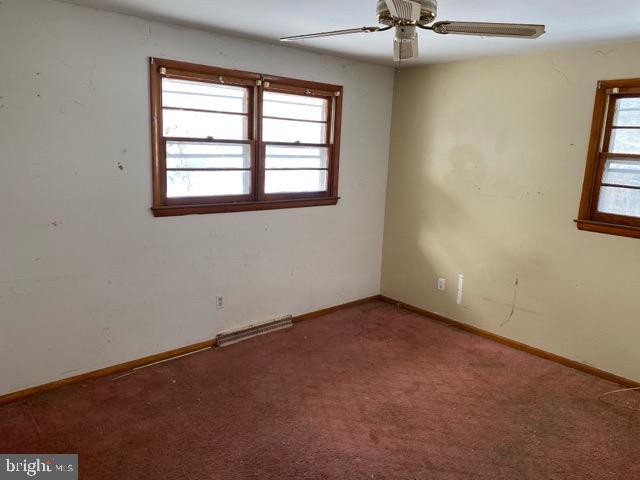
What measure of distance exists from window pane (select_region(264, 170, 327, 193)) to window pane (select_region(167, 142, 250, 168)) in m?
0.28

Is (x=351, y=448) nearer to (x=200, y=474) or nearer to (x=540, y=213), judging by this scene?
(x=200, y=474)

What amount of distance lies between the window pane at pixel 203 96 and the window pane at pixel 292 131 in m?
0.25

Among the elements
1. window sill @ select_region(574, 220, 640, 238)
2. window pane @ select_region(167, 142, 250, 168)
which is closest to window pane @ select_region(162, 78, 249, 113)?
window pane @ select_region(167, 142, 250, 168)

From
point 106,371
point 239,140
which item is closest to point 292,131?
point 239,140

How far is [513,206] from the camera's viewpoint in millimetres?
3762

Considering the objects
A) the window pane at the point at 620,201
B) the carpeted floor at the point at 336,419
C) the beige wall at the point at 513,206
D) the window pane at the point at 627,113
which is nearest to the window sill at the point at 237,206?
the beige wall at the point at 513,206

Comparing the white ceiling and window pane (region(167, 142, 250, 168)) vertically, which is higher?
the white ceiling

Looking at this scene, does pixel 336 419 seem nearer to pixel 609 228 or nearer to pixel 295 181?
pixel 295 181

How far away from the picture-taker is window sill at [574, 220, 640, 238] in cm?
313

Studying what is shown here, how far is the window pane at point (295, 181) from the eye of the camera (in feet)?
12.6

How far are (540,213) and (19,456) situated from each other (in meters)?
3.66

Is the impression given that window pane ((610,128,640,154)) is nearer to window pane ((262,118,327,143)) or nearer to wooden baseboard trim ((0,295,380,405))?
window pane ((262,118,327,143))

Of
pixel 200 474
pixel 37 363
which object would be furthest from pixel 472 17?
pixel 37 363

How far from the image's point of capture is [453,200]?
164 inches
